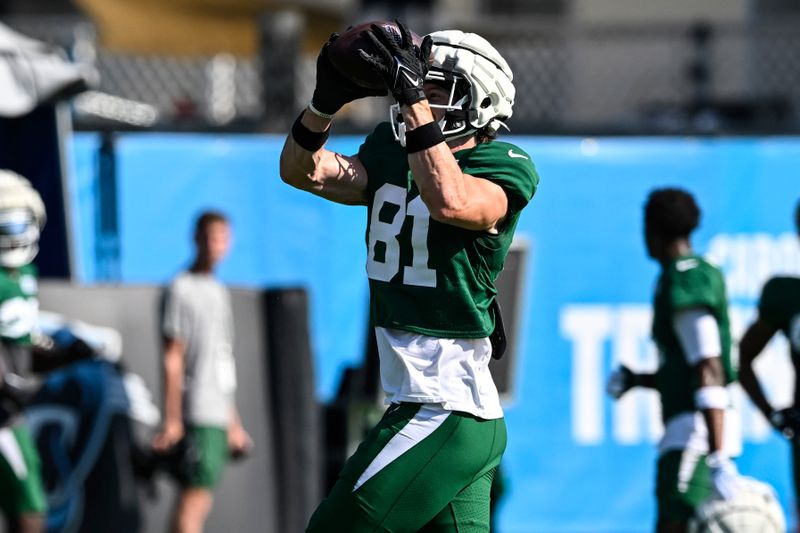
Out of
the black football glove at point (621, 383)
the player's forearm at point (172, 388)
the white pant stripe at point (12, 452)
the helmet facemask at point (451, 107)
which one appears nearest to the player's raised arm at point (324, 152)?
the helmet facemask at point (451, 107)

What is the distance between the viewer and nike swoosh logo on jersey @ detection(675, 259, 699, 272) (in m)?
6.18

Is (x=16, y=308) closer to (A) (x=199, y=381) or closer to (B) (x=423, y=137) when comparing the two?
(A) (x=199, y=381)

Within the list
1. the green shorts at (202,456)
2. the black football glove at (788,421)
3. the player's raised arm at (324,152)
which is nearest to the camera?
the player's raised arm at (324,152)

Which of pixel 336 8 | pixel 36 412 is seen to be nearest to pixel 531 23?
pixel 336 8

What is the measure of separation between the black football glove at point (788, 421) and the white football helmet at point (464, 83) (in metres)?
2.65

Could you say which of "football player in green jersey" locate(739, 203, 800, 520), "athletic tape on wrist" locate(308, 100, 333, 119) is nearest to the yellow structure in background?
"football player in green jersey" locate(739, 203, 800, 520)

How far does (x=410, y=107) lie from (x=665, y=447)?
2.62 meters

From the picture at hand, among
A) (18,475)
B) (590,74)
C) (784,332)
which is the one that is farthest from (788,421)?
(590,74)

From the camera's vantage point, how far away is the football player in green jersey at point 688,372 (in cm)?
596

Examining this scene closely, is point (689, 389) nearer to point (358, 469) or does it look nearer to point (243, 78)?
point (358, 469)

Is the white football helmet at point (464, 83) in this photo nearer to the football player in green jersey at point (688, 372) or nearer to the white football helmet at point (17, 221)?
the football player in green jersey at point (688, 372)

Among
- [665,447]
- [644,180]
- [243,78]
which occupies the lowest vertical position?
[665,447]

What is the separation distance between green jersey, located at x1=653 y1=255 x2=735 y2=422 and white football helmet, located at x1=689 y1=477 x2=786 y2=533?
1.53ft

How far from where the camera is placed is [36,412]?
8.12 m
